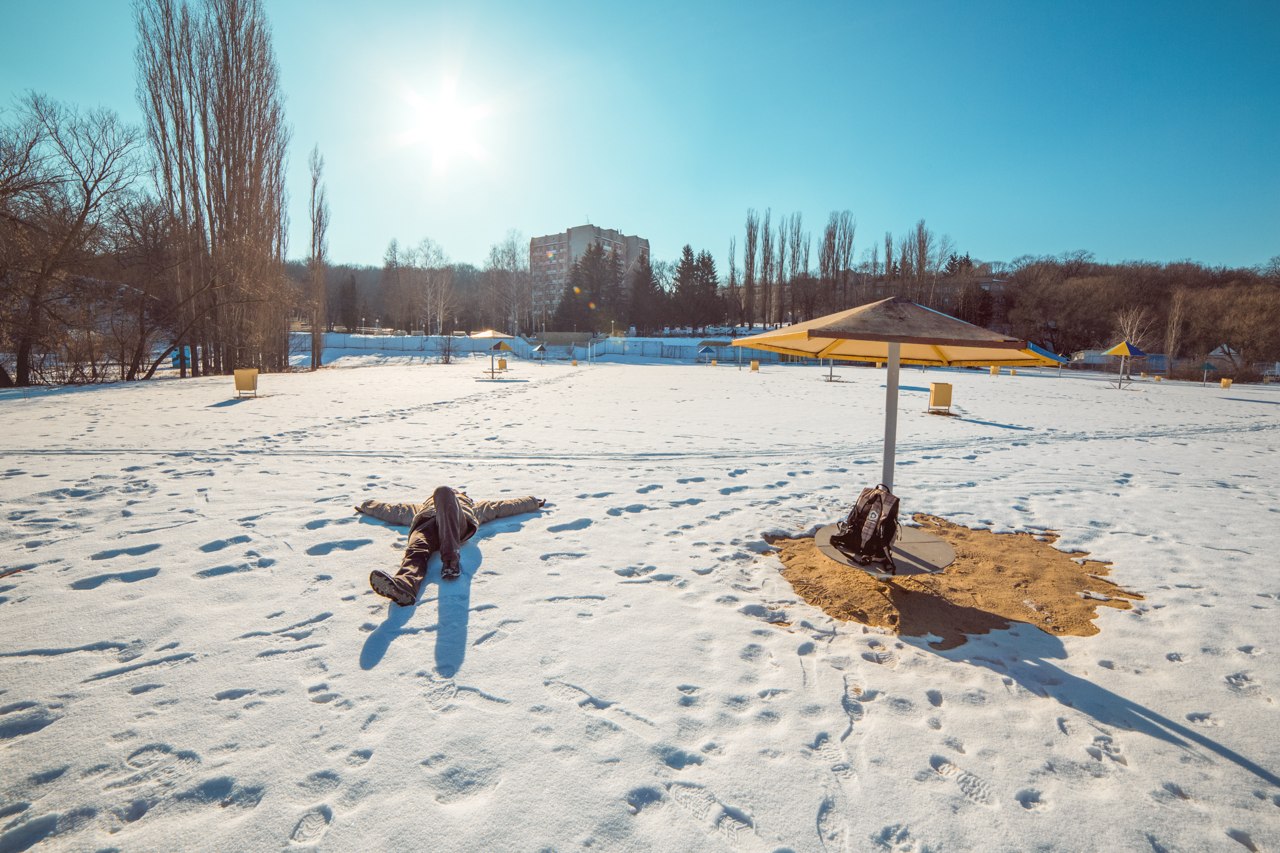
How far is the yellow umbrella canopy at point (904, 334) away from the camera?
10.4ft

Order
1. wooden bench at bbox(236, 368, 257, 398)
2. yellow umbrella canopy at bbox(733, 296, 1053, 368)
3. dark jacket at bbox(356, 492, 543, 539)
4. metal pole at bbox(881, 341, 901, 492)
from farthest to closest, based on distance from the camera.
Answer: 1. wooden bench at bbox(236, 368, 257, 398)
2. dark jacket at bbox(356, 492, 543, 539)
3. metal pole at bbox(881, 341, 901, 492)
4. yellow umbrella canopy at bbox(733, 296, 1053, 368)

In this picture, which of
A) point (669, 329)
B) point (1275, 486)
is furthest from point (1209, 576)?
point (669, 329)

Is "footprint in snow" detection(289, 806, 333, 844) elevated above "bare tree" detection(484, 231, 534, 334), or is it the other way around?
"bare tree" detection(484, 231, 534, 334)

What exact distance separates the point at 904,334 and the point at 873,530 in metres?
1.28

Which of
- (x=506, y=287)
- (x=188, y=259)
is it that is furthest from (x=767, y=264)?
(x=188, y=259)

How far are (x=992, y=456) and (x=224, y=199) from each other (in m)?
28.0

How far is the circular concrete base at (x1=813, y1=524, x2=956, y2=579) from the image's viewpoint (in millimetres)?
3586

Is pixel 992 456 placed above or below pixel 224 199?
below

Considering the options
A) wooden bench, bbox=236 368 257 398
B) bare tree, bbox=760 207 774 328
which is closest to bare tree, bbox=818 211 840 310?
bare tree, bbox=760 207 774 328

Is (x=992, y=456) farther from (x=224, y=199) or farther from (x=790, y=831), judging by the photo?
(x=224, y=199)

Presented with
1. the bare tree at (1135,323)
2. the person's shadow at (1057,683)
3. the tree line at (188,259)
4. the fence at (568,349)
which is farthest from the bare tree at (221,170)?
the bare tree at (1135,323)

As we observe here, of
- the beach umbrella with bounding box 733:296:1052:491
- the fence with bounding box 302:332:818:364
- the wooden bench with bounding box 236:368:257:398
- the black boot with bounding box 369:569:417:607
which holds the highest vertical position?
the fence with bounding box 302:332:818:364

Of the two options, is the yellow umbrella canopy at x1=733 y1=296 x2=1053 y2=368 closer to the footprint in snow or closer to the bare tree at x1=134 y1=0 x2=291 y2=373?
the footprint in snow

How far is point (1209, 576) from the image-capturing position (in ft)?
13.3
